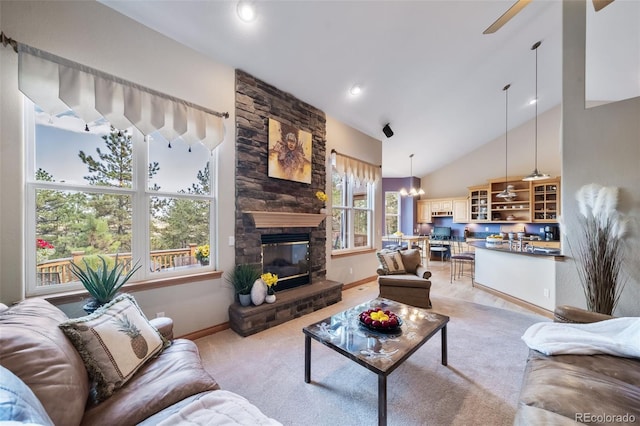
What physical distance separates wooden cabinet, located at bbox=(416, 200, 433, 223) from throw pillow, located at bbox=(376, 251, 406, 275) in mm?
5374

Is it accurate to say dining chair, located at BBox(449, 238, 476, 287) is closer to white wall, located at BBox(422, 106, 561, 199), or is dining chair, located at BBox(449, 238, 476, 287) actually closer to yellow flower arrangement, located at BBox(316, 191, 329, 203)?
white wall, located at BBox(422, 106, 561, 199)

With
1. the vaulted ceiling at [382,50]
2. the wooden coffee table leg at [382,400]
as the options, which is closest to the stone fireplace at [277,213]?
the vaulted ceiling at [382,50]

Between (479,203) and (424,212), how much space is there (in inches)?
67.9

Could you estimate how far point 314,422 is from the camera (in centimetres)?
164

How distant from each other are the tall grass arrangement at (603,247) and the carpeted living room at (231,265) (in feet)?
0.10

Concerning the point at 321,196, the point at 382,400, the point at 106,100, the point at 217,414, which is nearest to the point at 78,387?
the point at 217,414

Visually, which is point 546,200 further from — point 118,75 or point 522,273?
point 118,75

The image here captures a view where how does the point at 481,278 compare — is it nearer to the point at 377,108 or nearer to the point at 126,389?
the point at 377,108

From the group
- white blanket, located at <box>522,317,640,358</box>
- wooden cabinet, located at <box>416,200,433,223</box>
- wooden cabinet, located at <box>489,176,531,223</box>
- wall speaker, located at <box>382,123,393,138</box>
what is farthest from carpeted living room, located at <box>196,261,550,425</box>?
wooden cabinet, located at <box>416,200,433,223</box>

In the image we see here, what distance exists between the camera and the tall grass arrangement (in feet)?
7.99

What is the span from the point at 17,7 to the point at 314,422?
3774 mm

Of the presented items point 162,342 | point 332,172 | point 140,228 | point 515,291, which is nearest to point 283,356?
point 162,342

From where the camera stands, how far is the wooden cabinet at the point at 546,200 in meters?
6.47

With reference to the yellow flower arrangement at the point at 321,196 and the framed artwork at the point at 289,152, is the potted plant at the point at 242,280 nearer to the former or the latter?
the framed artwork at the point at 289,152
